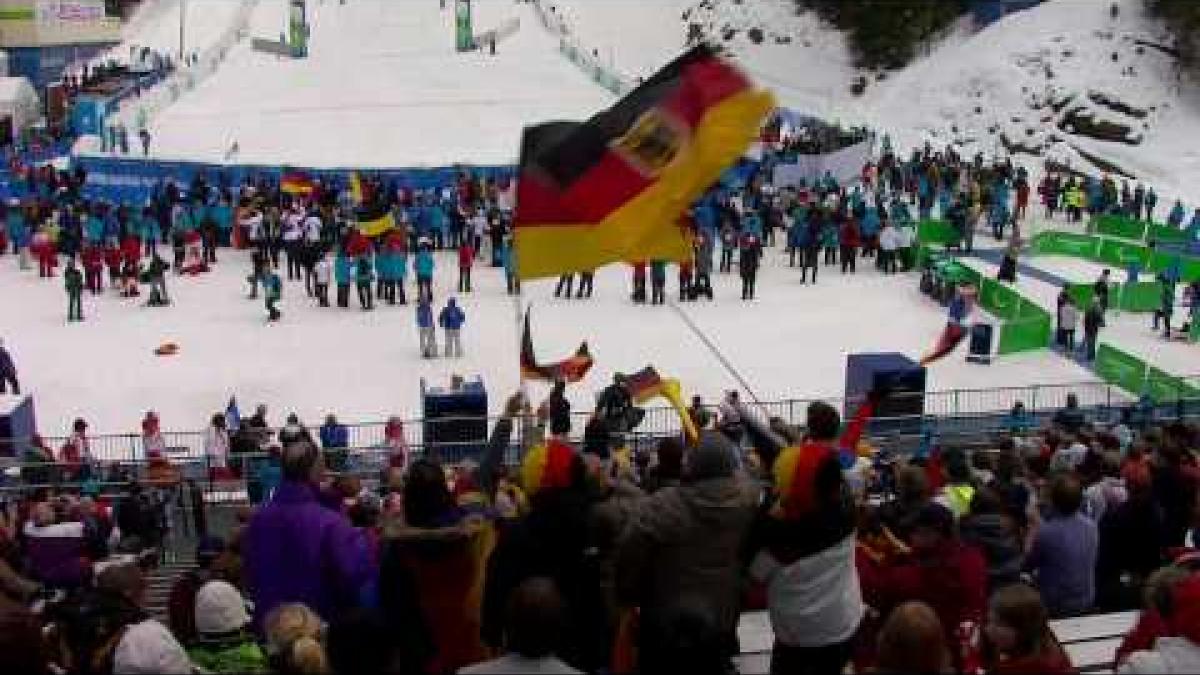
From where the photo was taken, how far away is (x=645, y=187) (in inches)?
342

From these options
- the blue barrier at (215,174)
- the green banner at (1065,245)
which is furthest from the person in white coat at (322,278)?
the green banner at (1065,245)

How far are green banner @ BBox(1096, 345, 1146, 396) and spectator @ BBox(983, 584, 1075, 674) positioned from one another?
15797 mm

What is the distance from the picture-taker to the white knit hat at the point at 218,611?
6.20m

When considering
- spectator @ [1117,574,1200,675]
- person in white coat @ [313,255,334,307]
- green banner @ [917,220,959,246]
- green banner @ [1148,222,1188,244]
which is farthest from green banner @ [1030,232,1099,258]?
spectator @ [1117,574,1200,675]

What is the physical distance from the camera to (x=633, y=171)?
28.6 ft

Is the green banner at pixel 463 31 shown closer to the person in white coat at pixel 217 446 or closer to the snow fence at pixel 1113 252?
the snow fence at pixel 1113 252

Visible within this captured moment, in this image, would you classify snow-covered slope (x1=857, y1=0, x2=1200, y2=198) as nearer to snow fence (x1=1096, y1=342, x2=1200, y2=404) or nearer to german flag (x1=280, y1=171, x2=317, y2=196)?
snow fence (x1=1096, y1=342, x2=1200, y2=404)

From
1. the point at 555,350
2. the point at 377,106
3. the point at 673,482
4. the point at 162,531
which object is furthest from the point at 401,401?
the point at 377,106

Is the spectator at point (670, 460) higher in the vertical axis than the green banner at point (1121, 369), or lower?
higher

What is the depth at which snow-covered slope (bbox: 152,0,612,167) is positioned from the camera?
40.8 metres

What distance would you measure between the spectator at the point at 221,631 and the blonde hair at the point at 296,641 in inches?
13.1

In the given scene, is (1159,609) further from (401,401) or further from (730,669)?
(401,401)

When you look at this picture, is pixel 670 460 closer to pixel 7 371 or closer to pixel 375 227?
pixel 7 371

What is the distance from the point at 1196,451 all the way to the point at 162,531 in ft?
30.8
